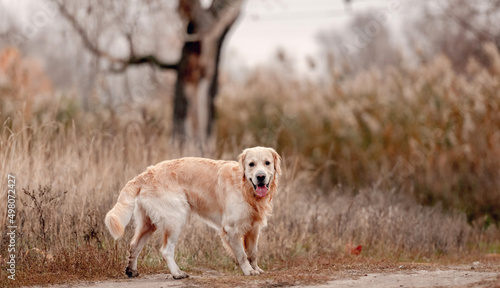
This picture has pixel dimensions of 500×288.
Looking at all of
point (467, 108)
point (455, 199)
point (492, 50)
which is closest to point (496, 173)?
point (455, 199)

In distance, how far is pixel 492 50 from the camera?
501 inches

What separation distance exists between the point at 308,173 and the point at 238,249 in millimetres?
6554


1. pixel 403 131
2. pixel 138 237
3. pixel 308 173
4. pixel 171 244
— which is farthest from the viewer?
pixel 403 131

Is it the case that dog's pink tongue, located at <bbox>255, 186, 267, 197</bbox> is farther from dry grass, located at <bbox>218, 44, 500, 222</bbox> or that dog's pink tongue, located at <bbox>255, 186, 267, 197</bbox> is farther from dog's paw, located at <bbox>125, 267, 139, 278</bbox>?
dry grass, located at <bbox>218, 44, 500, 222</bbox>

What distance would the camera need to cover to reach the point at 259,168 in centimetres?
649

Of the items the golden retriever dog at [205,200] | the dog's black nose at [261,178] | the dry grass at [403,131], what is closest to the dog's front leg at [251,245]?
the golden retriever dog at [205,200]

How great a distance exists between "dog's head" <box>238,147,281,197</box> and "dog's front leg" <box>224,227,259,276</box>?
1.54 feet

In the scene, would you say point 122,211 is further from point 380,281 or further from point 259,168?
point 380,281

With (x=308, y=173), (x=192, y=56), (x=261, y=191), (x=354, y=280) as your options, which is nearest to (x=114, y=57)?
(x=192, y=56)

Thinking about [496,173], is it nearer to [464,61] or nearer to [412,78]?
[412,78]

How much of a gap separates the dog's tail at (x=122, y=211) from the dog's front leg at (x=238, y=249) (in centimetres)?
98

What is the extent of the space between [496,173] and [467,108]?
66.0 inches

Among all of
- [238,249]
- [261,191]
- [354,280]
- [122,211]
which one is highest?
[261,191]

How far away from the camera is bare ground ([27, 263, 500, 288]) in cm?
619
